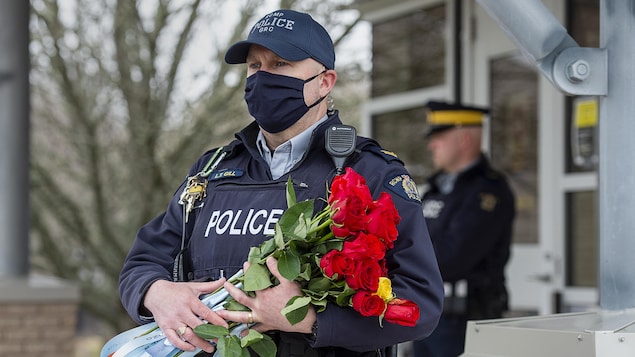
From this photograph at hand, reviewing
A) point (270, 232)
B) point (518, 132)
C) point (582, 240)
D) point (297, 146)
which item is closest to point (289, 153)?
point (297, 146)

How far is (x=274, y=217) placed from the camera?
2438mm

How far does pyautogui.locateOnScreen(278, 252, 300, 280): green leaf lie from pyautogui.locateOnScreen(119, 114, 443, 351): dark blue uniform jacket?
14 cm

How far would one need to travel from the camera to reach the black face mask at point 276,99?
2531mm

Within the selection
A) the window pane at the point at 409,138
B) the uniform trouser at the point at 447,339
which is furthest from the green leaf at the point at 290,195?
A: the window pane at the point at 409,138

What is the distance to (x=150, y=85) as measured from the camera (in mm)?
10688

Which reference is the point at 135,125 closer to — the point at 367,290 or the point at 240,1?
the point at 240,1

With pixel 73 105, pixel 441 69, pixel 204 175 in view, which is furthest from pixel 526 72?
pixel 73 105

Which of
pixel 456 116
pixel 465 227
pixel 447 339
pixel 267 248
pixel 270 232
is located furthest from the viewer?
pixel 456 116

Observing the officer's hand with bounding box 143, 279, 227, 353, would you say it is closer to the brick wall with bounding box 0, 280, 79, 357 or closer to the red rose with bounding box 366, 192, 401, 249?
the red rose with bounding box 366, 192, 401, 249

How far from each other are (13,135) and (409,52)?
2826mm

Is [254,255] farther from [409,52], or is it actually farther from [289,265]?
[409,52]

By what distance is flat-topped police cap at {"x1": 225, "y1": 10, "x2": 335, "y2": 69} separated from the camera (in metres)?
2.51

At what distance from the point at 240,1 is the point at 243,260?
790 centimetres

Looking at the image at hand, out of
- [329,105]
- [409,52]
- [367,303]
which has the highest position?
[409,52]
